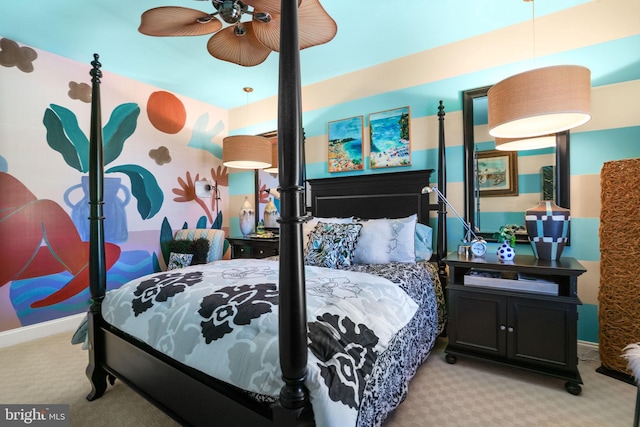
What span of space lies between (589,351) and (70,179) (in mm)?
4831

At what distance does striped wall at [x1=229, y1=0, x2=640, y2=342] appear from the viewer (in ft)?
7.07

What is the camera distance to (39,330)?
280 cm

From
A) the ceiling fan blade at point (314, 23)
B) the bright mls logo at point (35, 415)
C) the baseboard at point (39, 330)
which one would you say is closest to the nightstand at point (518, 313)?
the ceiling fan blade at point (314, 23)

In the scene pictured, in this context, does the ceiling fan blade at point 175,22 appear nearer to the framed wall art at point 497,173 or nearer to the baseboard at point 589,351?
the framed wall art at point 497,173

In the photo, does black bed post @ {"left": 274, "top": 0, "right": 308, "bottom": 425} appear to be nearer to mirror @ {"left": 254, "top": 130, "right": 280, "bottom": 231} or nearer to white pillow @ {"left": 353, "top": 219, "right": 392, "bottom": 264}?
white pillow @ {"left": 353, "top": 219, "right": 392, "bottom": 264}

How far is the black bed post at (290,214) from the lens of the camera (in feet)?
2.90

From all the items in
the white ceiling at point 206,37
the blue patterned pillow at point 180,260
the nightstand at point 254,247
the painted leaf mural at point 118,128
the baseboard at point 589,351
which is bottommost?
the baseboard at point 589,351

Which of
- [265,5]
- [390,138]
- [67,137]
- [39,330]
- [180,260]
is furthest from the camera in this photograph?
[180,260]

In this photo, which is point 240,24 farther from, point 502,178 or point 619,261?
point 619,261

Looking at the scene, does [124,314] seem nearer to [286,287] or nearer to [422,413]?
[286,287]

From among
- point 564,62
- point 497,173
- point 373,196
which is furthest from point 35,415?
point 564,62

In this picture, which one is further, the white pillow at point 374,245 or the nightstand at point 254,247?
the nightstand at point 254,247

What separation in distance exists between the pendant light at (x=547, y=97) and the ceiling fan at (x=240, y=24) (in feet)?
3.80

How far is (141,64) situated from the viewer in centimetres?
314
